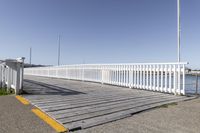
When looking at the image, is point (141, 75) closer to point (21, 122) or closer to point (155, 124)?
point (155, 124)

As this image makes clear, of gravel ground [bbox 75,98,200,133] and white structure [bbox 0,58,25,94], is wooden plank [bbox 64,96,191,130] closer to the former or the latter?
gravel ground [bbox 75,98,200,133]

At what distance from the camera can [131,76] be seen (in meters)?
7.91

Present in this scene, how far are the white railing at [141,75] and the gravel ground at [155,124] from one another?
2978mm

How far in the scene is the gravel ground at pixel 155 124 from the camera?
2.44m

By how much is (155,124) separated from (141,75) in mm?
4846

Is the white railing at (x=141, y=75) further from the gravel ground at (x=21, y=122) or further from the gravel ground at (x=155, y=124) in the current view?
the gravel ground at (x=21, y=122)

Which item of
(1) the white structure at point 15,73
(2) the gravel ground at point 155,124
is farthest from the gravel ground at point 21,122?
(1) the white structure at point 15,73

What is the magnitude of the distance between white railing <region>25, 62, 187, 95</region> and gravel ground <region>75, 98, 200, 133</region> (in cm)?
298

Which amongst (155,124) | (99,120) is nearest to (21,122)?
(99,120)

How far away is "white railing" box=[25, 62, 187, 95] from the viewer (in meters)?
6.20

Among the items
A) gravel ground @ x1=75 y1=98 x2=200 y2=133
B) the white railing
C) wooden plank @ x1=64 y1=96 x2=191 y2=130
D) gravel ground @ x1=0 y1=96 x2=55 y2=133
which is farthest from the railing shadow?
gravel ground @ x1=75 y1=98 x2=200 y2=133

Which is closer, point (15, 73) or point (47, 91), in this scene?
point (15, 73)

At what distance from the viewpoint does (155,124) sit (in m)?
2.72

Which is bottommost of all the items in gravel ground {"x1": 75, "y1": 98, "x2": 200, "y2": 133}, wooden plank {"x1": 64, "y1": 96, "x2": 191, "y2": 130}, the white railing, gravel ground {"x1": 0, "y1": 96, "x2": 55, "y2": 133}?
gravel ground {"x1": 75, "y1": 98, "x2": 200, "y2": 133}
